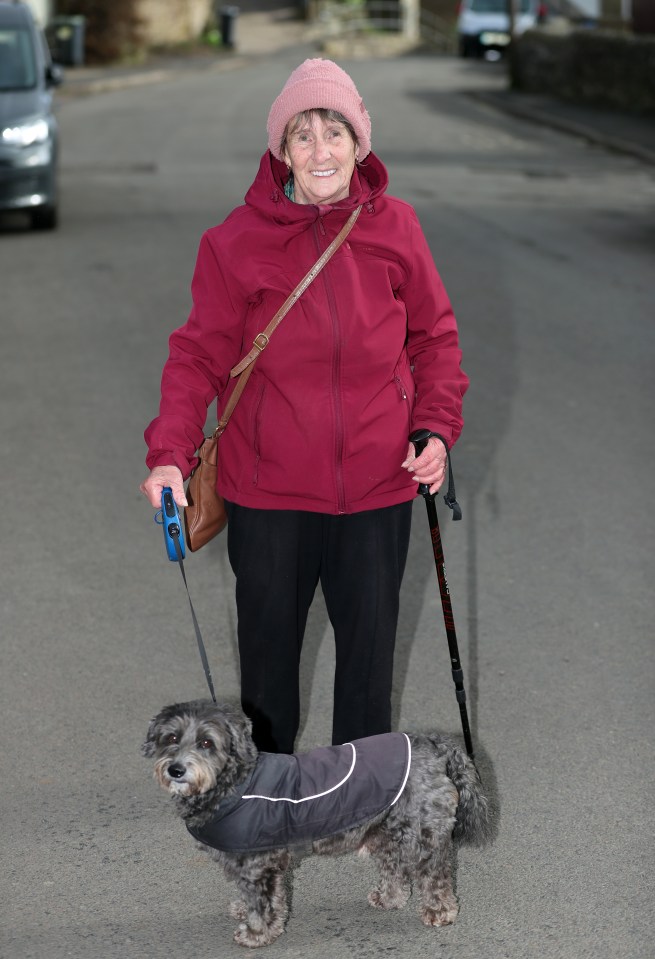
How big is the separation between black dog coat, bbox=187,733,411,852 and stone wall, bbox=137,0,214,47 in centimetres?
→ 4301

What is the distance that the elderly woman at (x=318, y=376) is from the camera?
12.4 ft

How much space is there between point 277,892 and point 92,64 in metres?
40.4

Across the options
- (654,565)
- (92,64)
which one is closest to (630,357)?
(654,565)

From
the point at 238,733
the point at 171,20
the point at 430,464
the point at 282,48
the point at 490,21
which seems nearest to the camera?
the point at 238,733

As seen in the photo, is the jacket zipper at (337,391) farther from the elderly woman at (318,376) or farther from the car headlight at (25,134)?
the car headlight at (25,134)

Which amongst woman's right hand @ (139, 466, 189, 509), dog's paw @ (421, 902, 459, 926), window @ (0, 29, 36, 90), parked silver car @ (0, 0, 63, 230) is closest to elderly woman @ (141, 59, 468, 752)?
woman's right hand @ (139, 466, 189, 509)

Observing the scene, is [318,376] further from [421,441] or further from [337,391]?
[421,441]

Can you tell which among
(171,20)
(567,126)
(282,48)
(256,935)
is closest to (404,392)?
(256,935)

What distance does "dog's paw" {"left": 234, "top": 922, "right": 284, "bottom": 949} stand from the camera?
3.83 meters

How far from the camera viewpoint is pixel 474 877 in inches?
165

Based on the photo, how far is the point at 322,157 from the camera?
3.76 meters

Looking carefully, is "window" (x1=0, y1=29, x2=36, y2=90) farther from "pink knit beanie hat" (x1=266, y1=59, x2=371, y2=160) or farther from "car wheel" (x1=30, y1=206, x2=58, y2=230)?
"pink knit beanie hat" (x1=266, y1=59, x2=371, y2=160)

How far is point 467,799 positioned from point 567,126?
987 inches

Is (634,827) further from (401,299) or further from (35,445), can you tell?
(35,445)
